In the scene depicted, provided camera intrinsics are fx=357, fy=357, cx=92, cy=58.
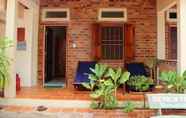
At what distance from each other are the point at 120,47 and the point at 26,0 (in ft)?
11.7

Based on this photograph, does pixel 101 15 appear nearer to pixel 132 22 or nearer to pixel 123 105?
pixel 132 22

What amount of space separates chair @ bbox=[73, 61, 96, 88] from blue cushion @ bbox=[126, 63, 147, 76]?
1.17 m

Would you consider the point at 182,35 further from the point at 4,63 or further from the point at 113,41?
the point at 113,41

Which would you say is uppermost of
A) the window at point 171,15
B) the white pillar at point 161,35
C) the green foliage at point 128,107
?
the window at point 171,15

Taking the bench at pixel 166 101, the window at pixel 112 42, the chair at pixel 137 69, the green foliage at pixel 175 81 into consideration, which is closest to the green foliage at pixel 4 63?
the bench at pixel 166 101

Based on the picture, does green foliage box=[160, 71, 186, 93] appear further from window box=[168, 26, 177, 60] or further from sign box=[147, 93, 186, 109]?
window box=[168, 26, 177, 60]

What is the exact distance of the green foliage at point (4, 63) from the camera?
7801mm

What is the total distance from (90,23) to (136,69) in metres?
2.29

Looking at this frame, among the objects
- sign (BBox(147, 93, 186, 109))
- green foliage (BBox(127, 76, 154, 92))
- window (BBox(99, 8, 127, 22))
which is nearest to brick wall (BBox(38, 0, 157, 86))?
window (BBox(99, 8, 127, 22))

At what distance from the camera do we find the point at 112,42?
12.0m

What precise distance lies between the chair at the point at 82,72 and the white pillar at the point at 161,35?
90.3 inches

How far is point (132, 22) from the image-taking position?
39.4ft

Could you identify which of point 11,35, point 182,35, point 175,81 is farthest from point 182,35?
point 11,35

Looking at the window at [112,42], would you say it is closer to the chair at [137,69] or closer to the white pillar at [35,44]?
the chair at [137,69]
